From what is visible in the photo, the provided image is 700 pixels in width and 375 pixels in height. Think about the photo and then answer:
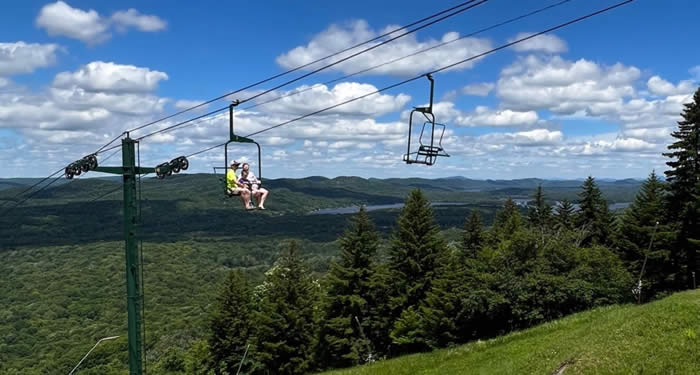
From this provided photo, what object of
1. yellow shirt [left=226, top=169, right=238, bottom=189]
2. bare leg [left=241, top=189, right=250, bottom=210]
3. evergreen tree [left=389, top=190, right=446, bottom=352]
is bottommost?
evergreen tree [left=389, top=190, right=446, bottom=352]

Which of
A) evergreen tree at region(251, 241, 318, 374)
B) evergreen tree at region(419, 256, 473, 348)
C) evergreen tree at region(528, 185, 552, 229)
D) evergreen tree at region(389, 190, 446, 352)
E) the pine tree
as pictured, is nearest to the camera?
evergreen tree at region(419, 256, 473, 348)

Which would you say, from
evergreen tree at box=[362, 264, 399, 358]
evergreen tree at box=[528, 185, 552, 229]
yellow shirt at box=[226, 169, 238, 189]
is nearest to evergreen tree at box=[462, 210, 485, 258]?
evergreen tree at box=[362, 264, 399, 358]

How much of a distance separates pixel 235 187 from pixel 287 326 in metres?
29.3

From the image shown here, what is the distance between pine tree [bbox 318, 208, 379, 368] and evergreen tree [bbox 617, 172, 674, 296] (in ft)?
71.0

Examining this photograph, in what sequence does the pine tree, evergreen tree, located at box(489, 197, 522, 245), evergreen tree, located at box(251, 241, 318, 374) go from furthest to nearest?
1. evergreen tree, located at box(489, 197, 522, 245)
2. evergreen tree, located at box(251, 241, 318, 374)
3. the pine tree

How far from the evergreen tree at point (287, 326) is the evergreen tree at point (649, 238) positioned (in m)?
27.0

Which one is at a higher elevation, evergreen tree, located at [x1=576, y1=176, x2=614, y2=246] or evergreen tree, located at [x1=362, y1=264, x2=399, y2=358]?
evergreen tree, located at [x1=576, y1=176, x2=614, y2=246]

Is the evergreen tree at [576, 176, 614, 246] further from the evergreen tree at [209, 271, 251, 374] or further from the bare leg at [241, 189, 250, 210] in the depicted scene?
the bare leg at [241, 189, 250, 210]

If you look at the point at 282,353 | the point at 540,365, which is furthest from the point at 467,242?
the point at 540,365

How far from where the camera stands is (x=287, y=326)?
44344mm

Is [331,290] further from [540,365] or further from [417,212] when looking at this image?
[540,365]

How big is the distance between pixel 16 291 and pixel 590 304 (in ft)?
669

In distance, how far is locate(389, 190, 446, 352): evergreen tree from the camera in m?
43.8

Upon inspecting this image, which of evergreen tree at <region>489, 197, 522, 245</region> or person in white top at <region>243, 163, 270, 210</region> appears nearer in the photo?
person in white top at <region>243, 163, 270, 210</region>
